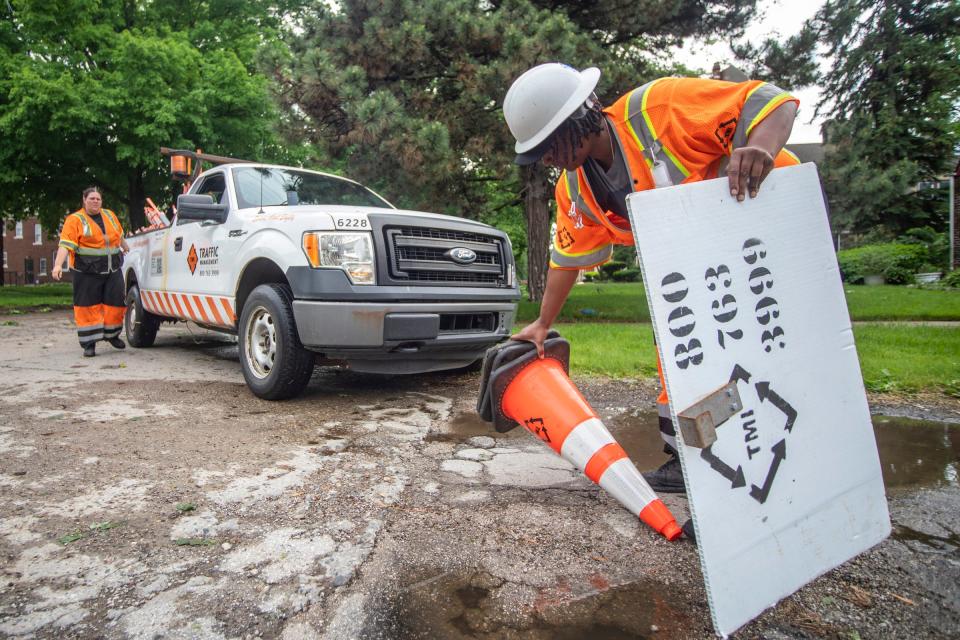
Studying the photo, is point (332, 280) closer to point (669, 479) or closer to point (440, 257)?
point (440, 257)

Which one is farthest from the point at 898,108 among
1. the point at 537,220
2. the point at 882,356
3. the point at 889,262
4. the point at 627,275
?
the point at 882,356

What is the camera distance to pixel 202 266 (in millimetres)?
5383

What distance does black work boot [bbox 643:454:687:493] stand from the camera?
2.56m

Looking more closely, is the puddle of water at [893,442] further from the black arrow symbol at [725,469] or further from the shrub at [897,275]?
the shrub at [897,275]

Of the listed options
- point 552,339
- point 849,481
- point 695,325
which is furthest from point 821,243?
point 552,339

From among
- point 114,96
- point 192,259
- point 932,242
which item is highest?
point 114,96

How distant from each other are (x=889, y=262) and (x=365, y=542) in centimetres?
2528

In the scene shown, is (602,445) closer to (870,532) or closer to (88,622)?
(870,532)

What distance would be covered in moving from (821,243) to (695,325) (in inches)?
23.9

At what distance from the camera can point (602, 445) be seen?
233 cm

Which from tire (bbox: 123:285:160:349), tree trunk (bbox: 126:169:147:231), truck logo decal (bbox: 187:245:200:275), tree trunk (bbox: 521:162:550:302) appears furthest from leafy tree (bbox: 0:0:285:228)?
truck logo decal (bbox: 187:245:200:275)

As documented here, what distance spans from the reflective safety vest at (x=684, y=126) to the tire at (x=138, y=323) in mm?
6530

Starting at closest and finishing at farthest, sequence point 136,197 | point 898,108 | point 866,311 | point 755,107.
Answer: point 755,107
point 866,311
point 136,197
point 898,108

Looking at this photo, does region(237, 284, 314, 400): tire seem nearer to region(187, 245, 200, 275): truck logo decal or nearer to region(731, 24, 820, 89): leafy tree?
region(187, 245, 200, 275): truck logo decal
